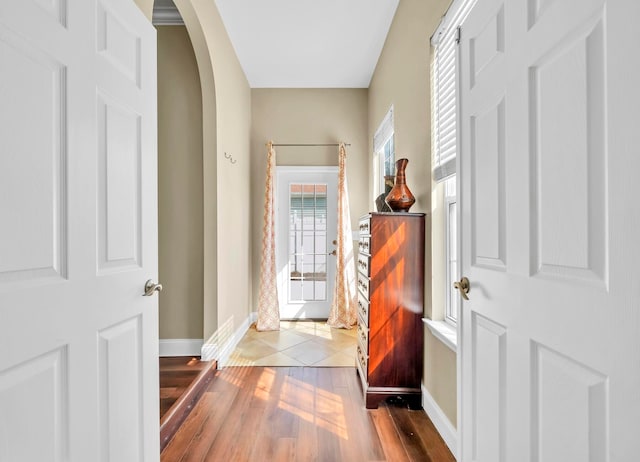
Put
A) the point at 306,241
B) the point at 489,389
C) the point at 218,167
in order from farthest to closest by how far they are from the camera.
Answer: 1. the point at 306,241
2. the point at 218,167
3. the point at 489,389

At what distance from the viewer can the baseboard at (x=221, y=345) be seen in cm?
271

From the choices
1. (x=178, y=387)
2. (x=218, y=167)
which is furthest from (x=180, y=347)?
(x=218, y=167)

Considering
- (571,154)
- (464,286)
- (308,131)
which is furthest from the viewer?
(308,131)

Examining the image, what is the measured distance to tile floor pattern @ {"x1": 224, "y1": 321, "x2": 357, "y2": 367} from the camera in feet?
9.64

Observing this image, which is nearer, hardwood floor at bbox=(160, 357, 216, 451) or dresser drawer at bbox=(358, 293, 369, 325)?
hardwood floor at bbox=(160, 357, 216, 451)

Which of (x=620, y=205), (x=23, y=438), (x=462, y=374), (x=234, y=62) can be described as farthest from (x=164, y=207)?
(x=620, y=205)

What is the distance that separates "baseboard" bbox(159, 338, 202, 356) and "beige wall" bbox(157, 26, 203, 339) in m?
0.04

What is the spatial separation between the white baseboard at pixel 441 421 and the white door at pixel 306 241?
2.33 metres

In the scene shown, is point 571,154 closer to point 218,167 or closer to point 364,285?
point 364,285

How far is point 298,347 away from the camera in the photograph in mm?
3303

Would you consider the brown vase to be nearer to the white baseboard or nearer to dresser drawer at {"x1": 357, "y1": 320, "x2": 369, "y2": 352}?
dresser drawer at {"x1": 357, "y1": 320, "x2": 369, "y2": 352}

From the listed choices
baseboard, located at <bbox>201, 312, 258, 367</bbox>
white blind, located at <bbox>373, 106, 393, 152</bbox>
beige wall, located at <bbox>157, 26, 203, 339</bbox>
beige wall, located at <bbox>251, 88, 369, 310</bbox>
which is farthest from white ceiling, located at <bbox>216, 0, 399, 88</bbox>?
baseboard, located at <bbox>201, 312, 258, 367</bbox>

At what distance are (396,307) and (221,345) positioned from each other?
1588 millimetres

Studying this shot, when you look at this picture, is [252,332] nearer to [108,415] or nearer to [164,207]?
→ [164,207]
